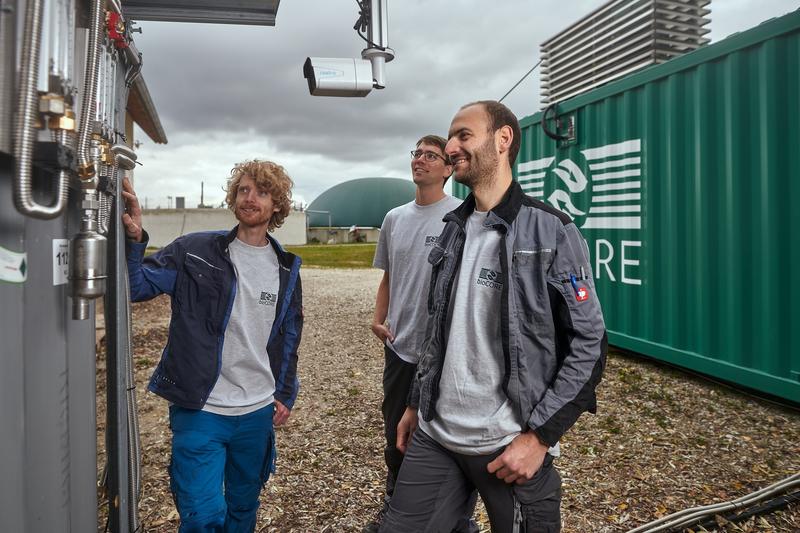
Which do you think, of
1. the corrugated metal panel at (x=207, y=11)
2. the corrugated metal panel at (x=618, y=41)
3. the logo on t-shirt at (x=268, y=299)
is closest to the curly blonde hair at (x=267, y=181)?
the logo on t-shirt at (x=268, y=299)

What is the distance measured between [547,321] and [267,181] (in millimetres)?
1335

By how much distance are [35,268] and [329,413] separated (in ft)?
11.4

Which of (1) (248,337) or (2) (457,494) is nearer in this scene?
(2) (457,494)

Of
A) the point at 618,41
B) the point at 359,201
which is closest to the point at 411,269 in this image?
the point at 618,41

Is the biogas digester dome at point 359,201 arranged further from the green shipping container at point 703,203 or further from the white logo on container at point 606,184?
the green shipping container at point 703,203

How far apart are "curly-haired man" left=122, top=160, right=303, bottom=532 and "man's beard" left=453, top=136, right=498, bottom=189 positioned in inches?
36.4

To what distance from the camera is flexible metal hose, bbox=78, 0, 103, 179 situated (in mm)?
1182

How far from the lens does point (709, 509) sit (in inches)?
106

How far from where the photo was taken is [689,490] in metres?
3.08

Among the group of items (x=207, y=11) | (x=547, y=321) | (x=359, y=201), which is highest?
(x=359, y=201)

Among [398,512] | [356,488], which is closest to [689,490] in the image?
[356,488]

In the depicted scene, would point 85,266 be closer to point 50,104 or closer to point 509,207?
point 50,104

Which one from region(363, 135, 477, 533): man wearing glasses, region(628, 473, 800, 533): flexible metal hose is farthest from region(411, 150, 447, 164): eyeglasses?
region(628, 473, 800, 533): flexible metal hose

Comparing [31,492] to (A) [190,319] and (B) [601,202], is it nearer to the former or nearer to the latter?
(A) [190,319]
